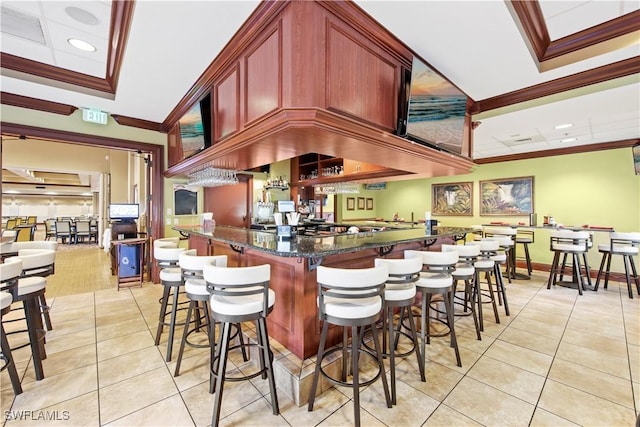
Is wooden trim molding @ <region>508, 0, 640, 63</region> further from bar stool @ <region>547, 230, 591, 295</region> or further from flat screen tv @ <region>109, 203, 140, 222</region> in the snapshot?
flat screen tv @ <region>109, 203, 140, 222</region>

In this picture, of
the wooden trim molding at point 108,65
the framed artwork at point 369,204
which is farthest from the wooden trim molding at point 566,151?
the wooden trim molding at point 108,65

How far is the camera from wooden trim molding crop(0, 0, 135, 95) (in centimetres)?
217

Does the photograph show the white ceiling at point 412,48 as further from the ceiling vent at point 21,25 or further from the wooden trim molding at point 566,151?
the wooden trim molding at point 566,151

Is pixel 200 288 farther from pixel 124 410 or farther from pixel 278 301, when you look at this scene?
pixel 124 410

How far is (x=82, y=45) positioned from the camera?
8.54 ft

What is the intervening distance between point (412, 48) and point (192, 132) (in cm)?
277

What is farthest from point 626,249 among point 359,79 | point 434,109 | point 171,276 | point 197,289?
point 171,276

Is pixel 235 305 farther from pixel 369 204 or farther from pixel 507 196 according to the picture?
pixel 369 204

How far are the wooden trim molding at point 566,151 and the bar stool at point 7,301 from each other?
8103 millimetres

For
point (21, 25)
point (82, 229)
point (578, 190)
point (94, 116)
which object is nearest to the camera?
point (21, 25)

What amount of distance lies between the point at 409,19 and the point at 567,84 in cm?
207

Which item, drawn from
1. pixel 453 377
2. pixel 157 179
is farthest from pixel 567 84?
pixel 157 179

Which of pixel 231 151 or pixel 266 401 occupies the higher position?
pixel 231 151

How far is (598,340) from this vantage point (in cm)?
282
